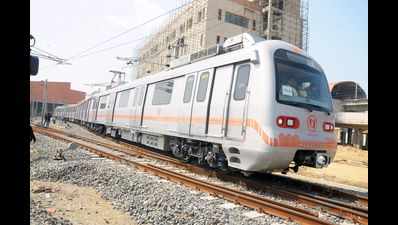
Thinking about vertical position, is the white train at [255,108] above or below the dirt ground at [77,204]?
above

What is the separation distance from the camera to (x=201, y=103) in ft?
30.4

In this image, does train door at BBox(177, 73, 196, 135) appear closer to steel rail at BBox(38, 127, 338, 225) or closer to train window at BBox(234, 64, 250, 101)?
steel rail at BBox(38, 127, 338, 225)

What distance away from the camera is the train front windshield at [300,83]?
7.55 m

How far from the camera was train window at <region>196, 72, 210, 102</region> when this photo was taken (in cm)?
922

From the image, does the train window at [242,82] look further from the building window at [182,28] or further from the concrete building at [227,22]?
the building window at [182,28]

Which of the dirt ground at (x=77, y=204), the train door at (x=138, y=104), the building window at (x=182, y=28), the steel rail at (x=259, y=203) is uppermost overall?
the building window at (x=182, y=28)

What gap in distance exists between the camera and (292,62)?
26.2ft

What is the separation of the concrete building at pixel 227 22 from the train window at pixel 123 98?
27.4 meters

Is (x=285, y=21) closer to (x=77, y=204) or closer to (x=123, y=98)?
(x=123, y=98)

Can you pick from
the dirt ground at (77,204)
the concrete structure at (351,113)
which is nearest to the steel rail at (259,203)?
the dirt ground at (77,204)

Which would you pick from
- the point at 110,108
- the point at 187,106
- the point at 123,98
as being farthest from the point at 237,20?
the point at 187,106

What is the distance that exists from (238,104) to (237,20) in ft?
150

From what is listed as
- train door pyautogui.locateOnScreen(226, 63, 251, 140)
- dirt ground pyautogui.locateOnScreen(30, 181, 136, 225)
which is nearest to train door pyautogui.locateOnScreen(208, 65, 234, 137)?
train door pyautogui.locateOnScreen(226, 63, 251, 140)
